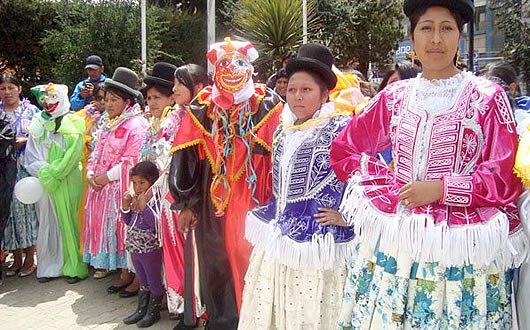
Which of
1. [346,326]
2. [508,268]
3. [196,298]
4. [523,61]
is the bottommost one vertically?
[196,298]

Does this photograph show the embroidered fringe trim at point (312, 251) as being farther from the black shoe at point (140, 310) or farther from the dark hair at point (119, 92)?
the dark hair at point (119, 92)

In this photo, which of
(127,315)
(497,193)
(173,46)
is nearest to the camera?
(497,193)

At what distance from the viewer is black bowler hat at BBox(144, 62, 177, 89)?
4.28 meters

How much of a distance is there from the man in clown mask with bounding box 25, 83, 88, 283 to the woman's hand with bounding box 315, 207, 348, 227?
10.9 feet

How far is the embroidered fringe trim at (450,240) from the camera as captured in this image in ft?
5.93

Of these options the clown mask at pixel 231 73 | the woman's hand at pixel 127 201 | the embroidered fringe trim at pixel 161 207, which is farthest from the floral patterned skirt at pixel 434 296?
the woman's hand at pixel 127 201

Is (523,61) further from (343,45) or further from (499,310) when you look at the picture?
(499,310)

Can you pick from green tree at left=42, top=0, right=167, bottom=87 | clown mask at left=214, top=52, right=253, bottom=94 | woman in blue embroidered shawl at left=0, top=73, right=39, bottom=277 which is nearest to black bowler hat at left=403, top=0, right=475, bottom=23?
clown mask at left=214, top=52, right=253, bottom=94

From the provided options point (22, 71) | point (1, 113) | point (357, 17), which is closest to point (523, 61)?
point (357, 17)

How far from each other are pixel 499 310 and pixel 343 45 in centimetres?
1645

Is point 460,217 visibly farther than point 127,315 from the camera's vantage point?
No

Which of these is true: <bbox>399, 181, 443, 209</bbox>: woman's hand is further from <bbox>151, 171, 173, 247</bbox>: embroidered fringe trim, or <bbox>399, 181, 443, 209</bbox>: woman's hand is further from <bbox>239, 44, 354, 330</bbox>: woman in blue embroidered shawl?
<bbox>151, 171, 173, 247</bbox>: embroidered fringe trim

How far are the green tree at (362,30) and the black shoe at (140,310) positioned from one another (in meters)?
13.6

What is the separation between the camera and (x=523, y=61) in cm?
1009
